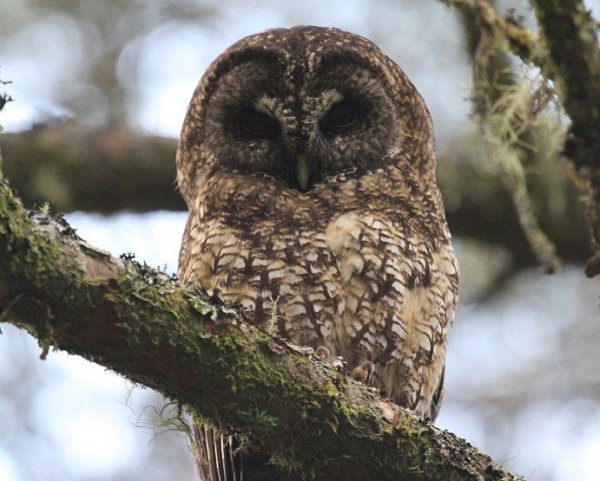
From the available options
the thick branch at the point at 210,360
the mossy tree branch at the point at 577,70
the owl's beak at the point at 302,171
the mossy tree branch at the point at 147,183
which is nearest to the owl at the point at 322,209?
the owl's beak at the point at 302,171

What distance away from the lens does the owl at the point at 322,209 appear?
12.2 ft

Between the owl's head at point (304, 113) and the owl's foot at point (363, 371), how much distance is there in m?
0.76

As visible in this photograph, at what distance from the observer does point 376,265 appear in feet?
12.3

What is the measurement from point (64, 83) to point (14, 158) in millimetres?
1978

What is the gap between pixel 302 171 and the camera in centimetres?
406

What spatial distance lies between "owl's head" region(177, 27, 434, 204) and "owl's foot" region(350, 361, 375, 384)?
2.50ft

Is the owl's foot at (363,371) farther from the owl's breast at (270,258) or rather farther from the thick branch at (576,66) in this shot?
the thick branch at (576,66)

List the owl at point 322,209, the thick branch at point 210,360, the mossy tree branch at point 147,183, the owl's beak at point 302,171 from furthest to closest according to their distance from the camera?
1. the mossy tree branch at point 147,183
2. the owl's beak at point 302,171
3. the owl at point 322,209
4. the thick branch at point 210,360

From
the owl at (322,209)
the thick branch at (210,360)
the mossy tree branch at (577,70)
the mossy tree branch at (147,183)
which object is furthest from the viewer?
the mossy tree branch at (147,183)

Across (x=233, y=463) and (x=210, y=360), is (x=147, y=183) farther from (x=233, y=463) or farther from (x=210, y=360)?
(x=210, y=360)

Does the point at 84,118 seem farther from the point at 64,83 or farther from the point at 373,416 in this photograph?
the point at 373,416

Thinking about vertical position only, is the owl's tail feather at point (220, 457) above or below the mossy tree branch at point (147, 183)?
below

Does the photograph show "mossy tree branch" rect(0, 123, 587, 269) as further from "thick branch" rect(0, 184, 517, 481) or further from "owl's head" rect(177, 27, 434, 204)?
"thick branch" rect(0, 184, 517, 481)

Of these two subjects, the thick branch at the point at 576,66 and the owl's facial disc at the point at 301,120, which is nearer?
the thick branch at the point at 576,66
